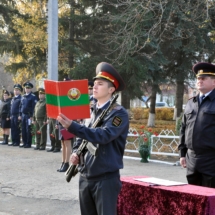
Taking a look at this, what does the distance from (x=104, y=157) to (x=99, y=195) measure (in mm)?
328

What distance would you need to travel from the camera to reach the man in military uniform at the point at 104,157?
147 inches

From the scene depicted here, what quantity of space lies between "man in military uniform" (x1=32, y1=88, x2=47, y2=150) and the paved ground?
2.59ft

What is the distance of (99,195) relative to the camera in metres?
3.78

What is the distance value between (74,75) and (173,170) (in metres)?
8.69

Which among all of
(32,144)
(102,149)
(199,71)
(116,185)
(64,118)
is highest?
(199,71)

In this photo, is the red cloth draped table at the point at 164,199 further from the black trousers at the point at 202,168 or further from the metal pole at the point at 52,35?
the metal pole at the point at 52,35

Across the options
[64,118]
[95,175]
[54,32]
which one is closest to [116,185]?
[95,175]

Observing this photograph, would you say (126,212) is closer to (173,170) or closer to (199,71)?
(199,71)

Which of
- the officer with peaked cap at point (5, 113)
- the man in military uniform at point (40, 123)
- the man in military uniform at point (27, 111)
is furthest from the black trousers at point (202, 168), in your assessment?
the officer with peaked cap at point (5, 113)

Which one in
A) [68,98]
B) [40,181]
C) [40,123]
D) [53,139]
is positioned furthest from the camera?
[40,123]

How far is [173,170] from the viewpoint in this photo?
977 centimetres

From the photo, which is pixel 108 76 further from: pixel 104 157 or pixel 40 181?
pixel 40 181

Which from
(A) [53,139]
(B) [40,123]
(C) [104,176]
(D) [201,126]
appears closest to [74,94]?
(C) [104,176]

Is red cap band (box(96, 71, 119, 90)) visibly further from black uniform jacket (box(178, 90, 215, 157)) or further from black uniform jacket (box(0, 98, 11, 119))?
black uniform jacket (box(0, 98, 11, 119))
